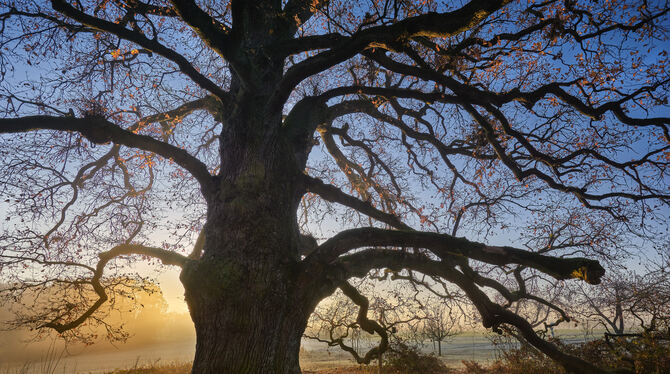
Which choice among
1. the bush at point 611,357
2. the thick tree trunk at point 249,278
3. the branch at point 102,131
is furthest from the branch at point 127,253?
the bush at point 611,357

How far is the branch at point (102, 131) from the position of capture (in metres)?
4.00

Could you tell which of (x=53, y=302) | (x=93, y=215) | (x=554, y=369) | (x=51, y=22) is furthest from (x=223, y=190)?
(x=554, y=369)

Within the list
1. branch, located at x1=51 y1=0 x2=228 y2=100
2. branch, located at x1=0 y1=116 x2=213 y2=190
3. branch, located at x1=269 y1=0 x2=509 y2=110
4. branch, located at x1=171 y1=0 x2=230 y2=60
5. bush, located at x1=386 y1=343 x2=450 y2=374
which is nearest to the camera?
branch, located at x1=269 y1=0 x2=509 y2=110

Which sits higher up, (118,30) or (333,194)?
(118,30)

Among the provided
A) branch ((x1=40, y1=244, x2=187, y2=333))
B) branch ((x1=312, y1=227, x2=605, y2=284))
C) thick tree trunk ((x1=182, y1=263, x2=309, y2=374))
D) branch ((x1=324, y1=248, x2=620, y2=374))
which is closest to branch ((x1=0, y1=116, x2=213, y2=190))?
branch ((x1=40, y1=244, x2=187, y2=333))

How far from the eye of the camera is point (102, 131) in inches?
170

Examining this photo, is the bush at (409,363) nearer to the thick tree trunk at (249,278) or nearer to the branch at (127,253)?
the thick tree trunk at (249,278)

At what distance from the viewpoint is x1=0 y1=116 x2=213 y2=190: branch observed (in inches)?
157

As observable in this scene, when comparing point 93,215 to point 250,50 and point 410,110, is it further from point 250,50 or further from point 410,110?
point 410,110

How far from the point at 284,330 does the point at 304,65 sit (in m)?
3.44

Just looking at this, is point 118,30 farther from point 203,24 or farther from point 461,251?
point 461,251

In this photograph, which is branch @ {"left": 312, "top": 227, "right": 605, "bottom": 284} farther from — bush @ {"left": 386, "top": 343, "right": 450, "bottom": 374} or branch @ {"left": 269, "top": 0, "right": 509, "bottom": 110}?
bush @ {"left": 386, "top": 343, "right": 450, "bottom": 374}

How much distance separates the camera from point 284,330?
366cm

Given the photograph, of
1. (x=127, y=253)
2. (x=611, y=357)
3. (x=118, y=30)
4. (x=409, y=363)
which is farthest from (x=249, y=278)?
(x=611, y=357)
